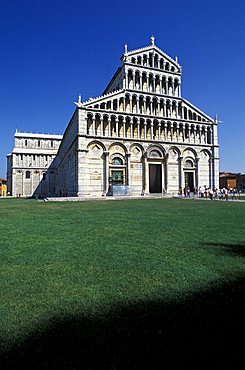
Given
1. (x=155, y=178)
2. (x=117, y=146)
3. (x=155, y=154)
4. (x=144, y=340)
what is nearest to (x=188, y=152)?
(x=155, y=154)

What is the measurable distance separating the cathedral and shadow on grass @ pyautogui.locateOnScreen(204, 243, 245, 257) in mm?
27945

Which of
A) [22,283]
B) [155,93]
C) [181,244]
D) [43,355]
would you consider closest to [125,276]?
[22,283]

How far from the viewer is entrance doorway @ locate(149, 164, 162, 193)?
3872 centimetres

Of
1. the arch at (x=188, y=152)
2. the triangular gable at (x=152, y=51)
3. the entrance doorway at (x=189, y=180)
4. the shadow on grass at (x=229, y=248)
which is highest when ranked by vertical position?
the triangular gable at (x=152, y=51)

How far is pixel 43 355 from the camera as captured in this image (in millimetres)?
2326

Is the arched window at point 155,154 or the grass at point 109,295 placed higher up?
the arched window at point 155,154

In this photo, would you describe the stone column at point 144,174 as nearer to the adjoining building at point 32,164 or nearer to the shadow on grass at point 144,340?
the shadow on grass at point 144,340

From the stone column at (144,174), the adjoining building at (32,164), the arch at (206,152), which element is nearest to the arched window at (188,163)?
the arch at (206,152)

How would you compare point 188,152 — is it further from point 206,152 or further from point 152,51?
point 152,51

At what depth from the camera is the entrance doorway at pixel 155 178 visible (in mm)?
38719

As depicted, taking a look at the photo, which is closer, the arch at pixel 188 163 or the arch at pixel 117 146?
the arch at pixel 117 146

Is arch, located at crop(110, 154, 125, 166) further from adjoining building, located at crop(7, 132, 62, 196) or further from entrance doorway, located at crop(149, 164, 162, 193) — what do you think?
adjoining building, located at crop(7, 132, 62, 196)

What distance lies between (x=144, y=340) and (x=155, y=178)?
3743 cm

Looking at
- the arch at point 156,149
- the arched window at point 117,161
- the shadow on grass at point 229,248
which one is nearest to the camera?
the shadow on grass at point 229,248
